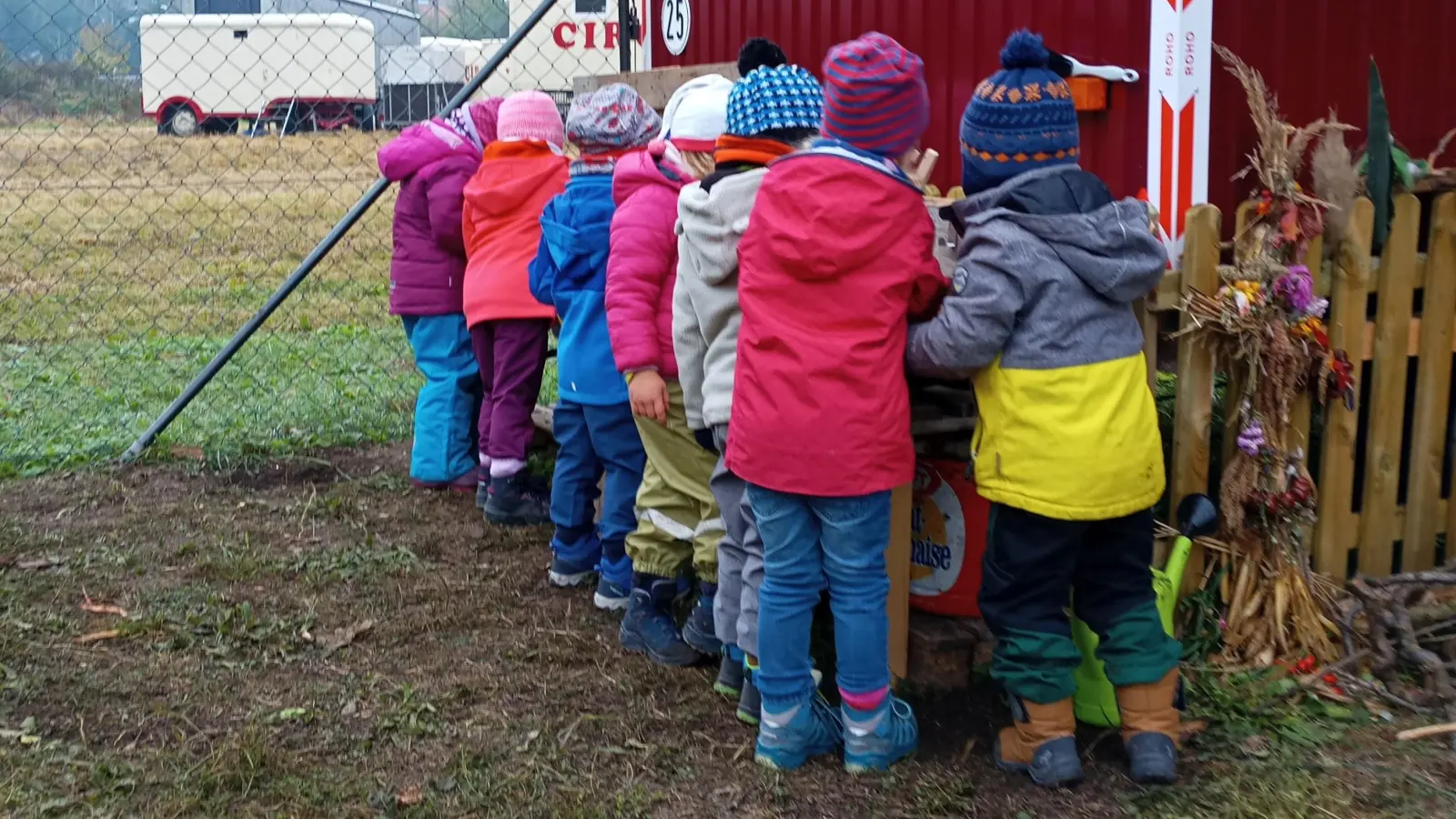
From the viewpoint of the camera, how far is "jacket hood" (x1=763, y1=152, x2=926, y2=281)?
119 inches

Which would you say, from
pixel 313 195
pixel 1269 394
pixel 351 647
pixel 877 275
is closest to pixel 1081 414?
pixel 877 275

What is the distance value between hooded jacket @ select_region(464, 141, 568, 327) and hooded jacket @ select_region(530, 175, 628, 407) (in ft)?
2.66

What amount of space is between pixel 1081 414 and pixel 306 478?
4161 millimetres

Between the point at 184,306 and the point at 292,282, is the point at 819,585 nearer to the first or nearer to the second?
the point at 292,282

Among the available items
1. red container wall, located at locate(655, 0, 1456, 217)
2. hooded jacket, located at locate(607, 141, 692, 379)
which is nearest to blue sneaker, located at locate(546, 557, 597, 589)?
hooded jacket, located at locate(607, 141, 692, 379)

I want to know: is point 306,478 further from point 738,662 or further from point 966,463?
point 966,463

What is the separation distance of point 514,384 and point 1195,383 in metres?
2.73

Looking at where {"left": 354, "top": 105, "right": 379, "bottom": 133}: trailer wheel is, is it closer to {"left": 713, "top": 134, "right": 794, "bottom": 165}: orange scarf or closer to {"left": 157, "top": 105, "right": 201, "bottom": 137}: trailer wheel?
{"left": 157, "top": 105, "right": 201, "bottom": 137}: trailer wheel

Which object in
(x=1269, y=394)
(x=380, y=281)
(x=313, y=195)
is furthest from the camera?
(x=313, y=195)

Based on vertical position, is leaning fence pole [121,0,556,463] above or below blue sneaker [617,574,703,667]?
above

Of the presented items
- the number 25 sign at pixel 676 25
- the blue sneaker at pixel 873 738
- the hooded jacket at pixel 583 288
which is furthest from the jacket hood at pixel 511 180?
the blue sneaker at pixel 873 738

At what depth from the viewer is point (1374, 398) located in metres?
3.79

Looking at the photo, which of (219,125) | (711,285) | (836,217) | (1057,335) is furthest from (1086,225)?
(219,125)

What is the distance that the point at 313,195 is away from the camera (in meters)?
16.6
